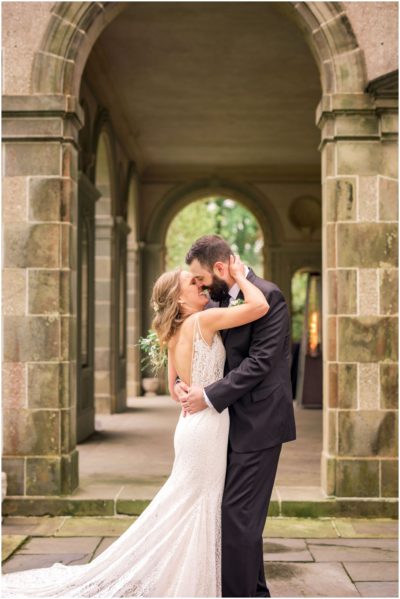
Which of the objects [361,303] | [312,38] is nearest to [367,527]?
[361,303]

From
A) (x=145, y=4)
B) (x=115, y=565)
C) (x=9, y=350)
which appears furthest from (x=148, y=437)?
(x=115, y=565)

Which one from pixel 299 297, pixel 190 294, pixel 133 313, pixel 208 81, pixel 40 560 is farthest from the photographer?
pixel 299 297

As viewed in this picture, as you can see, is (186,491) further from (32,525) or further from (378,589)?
(32,525)

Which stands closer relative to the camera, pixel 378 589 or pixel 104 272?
pixel 378 589

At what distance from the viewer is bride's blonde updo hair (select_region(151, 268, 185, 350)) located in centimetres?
392

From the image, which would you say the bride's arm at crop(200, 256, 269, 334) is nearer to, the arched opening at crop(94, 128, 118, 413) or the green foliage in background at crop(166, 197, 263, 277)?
the arched opening at crop(94, 128, 118, 413)

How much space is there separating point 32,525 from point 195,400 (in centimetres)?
274

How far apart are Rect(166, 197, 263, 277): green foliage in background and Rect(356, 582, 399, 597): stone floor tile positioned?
2346cm

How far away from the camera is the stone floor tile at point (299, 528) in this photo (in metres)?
5.72

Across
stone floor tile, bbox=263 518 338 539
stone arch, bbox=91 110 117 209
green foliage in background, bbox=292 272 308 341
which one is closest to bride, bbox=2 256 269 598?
stone floor tile, bbox=263 518 338 539

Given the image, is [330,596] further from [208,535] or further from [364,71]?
[364,71]

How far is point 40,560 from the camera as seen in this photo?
16.5 ft

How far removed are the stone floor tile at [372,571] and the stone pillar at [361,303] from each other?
3.93ft

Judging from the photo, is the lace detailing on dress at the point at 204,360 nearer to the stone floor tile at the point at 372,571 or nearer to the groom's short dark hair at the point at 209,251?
the groom's short dark hair at the point at 209,251
